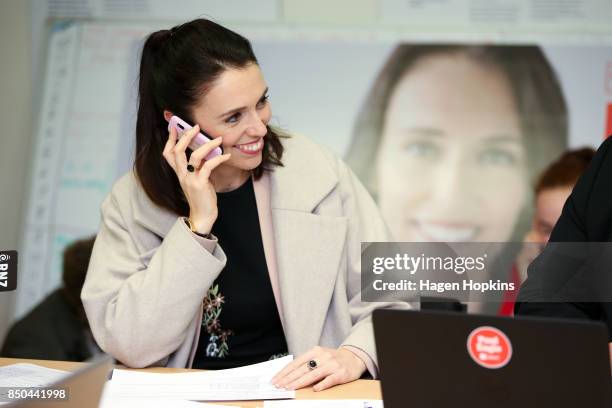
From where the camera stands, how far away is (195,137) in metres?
2.07

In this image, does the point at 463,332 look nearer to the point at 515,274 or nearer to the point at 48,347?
the point at 515,274

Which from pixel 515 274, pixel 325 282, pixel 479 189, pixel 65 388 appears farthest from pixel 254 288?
pixel 479 189

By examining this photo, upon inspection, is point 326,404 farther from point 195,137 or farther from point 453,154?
point 453,154

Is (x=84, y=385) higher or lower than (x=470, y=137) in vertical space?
lower

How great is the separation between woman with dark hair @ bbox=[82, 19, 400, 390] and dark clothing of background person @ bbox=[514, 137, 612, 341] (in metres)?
0.43

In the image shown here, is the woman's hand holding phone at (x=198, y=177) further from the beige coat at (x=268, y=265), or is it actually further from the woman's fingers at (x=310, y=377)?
the woman's fingers at (x=310, y=377)

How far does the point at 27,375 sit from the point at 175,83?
82 cm

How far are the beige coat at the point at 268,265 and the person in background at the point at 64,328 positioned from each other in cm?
126

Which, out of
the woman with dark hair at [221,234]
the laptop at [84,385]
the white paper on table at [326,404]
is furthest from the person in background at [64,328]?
the laptop at [84,385]

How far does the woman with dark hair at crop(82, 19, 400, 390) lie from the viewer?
1.93m

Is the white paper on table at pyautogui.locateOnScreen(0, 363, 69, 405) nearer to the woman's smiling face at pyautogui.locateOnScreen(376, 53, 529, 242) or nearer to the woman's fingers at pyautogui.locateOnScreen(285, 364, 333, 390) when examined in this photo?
the woman's fingers at pyautogui.locateOnScreen(285, 364, 333, 390)

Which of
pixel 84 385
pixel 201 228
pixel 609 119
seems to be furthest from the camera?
pixel 609 119

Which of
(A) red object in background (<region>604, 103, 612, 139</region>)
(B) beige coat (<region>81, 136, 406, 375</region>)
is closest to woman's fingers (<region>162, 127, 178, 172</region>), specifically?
(B) beige coat (<region>81, 136, 406, 375</region>)

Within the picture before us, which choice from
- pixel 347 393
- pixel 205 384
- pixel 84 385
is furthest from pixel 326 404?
pixel 84 385
